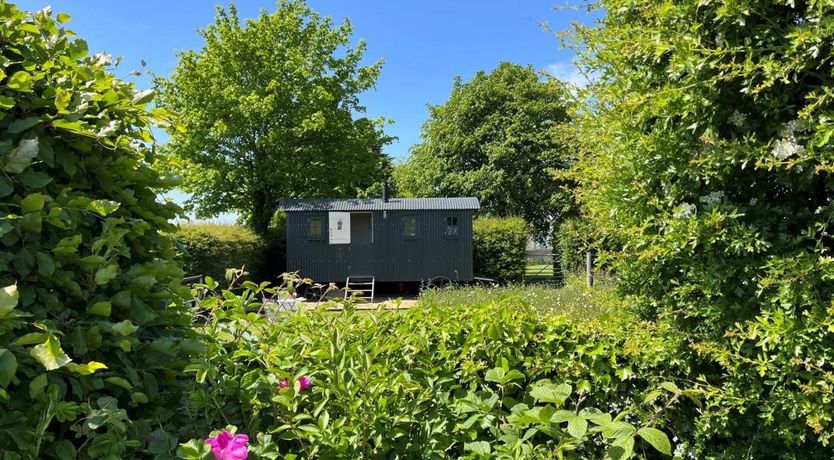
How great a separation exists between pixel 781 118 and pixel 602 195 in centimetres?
64

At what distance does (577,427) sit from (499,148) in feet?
64.6

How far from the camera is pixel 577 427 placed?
1239 mm

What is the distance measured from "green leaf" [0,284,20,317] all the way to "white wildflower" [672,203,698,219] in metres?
1.87

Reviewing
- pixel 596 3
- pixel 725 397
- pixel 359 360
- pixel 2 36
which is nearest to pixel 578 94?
pixel 596 3

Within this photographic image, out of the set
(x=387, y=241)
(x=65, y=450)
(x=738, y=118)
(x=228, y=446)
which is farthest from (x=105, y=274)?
(x=387, y=241)

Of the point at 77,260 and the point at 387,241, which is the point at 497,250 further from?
the point at 77,260

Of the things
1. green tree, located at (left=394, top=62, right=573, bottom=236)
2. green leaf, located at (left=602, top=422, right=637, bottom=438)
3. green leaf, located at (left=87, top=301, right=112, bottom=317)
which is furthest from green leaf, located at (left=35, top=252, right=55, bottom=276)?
green tree, located at (left=394, top=62, right=573, bottom=236)

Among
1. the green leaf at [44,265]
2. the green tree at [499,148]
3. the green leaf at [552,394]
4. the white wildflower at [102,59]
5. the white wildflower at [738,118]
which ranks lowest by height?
the green leaf at [552,394]

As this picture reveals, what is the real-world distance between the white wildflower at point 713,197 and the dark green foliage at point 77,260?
5.65 feet

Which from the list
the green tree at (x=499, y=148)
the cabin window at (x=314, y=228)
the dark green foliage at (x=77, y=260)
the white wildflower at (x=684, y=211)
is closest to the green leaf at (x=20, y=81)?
the dark green foliage at (x=77, y=260)

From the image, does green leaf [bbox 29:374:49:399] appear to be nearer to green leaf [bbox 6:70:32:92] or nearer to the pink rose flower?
the pink rose flower

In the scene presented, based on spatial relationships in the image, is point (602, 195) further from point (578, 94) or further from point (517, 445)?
point (517, 445)

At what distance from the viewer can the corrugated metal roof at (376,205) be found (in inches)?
573

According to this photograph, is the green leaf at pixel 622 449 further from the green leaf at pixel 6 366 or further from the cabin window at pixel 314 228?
the cabin window at pixel 314 228
